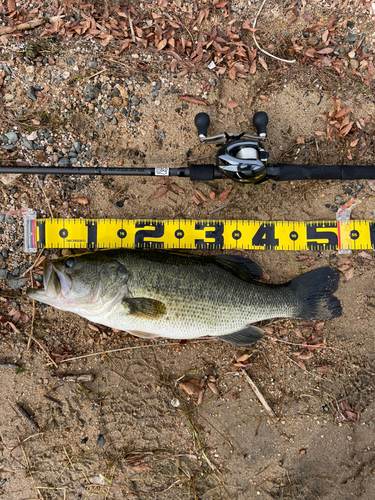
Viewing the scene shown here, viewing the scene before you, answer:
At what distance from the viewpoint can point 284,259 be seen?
3.68 meters

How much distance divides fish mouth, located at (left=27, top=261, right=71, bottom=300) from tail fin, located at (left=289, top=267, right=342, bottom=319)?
7.57ft

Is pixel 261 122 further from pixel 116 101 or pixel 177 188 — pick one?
pixel 116 101

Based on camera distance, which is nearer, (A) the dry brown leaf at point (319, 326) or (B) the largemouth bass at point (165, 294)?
(B) the largemouth bass at point (165, 294)

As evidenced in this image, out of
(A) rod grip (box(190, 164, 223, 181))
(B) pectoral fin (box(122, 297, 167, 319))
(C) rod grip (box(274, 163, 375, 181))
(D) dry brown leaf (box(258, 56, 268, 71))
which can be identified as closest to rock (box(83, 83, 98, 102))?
(A) rod grip (box(190, 164, 223, 181))

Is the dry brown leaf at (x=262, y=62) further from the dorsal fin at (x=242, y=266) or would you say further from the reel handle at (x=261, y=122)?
the dorsal fin at (x=242, y=266)

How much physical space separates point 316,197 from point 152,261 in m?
2.12

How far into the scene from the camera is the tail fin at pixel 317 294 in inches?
132

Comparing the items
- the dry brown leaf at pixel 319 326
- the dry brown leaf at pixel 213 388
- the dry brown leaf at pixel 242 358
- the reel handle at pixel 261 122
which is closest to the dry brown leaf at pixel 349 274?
the dry brown leaf at pixel 319 326

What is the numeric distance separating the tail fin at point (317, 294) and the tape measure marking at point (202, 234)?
1.12ft

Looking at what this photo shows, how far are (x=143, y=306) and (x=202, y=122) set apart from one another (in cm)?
204

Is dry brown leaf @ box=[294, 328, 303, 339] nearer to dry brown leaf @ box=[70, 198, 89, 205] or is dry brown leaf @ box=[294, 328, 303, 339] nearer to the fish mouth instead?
the fish mouth

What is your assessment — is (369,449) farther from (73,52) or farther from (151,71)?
(73,52)

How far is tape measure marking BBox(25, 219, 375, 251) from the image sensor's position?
3.58m

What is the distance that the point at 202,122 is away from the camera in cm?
336
